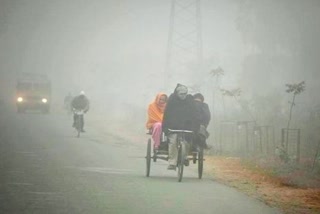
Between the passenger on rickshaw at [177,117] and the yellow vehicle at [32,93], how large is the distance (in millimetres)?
40506

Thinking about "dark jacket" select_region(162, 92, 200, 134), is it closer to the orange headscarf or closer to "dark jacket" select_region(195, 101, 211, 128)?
"dark jacket" select_region(195, 101, 211, 128)

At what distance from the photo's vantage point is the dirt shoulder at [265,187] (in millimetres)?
11683

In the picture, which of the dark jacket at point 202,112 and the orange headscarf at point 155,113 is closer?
the dark jacket at point 202,112

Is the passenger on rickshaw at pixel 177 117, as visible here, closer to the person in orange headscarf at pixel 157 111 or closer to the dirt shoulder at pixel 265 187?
the person in orange headscarf at pixel 157 111

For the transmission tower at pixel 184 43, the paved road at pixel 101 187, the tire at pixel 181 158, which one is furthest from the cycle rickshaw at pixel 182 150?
the transmission tower at pixel 184 43

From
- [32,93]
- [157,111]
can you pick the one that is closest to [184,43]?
[32,93]

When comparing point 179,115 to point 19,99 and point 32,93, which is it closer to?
point 32,93

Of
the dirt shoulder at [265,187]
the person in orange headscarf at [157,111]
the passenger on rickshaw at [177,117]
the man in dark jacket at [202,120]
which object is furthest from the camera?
the person in orange headscarf at [157,111]

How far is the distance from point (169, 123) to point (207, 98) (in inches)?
1733

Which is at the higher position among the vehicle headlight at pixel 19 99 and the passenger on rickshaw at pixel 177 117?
the vehicle headlight at pixel 19 99

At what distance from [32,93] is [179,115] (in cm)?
4082

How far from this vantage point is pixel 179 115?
1505 centimetres

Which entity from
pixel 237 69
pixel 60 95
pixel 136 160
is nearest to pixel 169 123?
pixel 136 160

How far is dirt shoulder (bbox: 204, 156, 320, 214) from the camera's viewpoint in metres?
11.7
